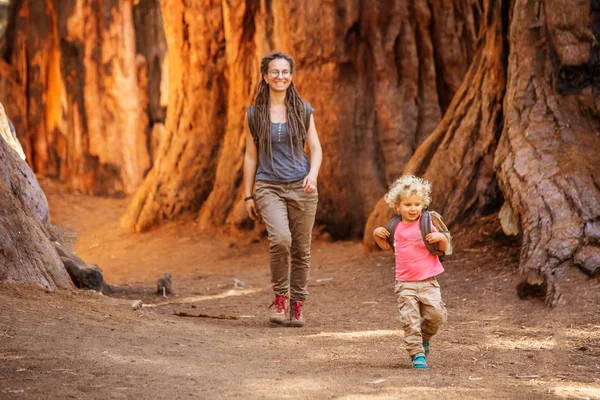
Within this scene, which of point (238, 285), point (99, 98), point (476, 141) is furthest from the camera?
point (99, 98)

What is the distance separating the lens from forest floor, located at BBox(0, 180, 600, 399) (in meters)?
4.39

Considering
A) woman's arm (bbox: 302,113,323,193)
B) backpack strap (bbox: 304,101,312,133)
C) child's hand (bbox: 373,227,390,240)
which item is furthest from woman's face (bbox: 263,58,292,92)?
child's hand (bbox: 373,227,390,240)

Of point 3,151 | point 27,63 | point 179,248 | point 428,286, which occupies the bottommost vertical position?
point 179,248

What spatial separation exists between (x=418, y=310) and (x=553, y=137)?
3458mm

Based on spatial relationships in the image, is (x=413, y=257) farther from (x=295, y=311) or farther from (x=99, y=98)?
(x=99, y=98)

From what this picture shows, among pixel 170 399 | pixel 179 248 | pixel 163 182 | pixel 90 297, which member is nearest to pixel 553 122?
pixel 90 297

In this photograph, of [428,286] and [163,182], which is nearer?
[428,286]

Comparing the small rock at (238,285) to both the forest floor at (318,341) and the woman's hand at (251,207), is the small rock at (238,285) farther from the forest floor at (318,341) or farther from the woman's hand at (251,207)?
the woman's hand at (251,207)

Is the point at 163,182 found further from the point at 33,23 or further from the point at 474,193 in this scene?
the point at 33,23

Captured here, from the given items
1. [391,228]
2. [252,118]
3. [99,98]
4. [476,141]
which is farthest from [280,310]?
[99,98]

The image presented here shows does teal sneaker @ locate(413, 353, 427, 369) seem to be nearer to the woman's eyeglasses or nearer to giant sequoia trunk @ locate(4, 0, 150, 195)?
the woman's eyeglasses

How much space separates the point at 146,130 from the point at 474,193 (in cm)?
1110

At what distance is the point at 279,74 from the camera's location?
6938 millimetres

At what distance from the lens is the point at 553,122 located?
8086 mm
